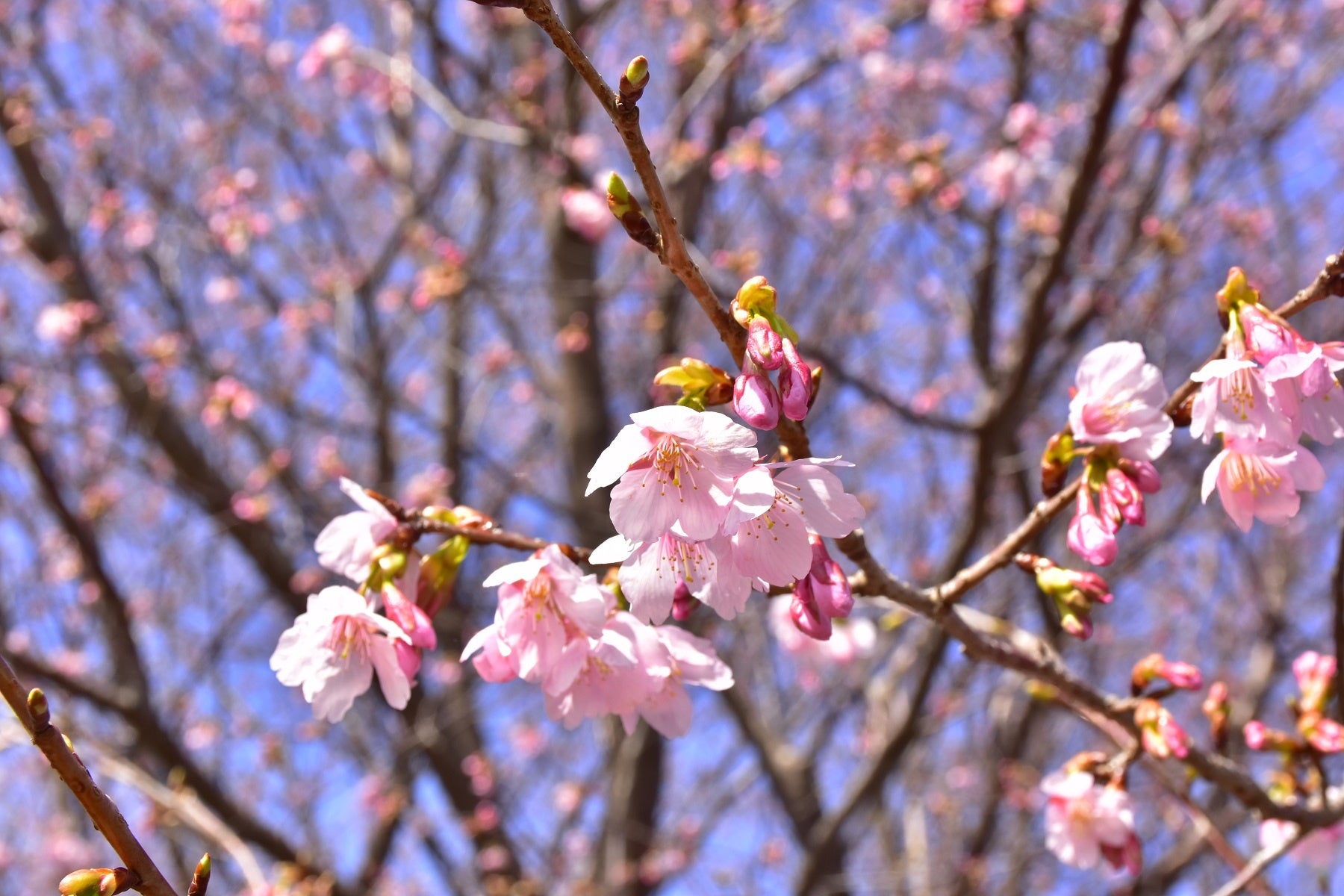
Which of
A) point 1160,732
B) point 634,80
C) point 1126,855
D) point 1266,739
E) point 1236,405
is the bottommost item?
point 1126,855

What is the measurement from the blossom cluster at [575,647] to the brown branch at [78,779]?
41 cm

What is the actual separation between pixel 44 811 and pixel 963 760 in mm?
7859

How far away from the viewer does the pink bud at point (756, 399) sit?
3.44 ft

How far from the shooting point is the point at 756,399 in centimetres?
106

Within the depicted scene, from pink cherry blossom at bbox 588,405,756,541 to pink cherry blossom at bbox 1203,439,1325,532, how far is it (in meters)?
0.69

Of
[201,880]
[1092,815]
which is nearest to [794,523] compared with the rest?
[201,880]

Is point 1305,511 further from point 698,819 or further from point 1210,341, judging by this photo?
point 698,819

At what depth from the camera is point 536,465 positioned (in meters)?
7.63

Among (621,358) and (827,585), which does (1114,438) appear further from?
(621,358)

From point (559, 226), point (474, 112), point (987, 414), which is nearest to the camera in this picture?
point (987, 414)

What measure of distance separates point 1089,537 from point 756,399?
51 cm

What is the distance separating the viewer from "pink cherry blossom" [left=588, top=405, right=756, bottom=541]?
1.09 m

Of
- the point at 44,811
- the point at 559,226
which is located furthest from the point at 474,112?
the point at 44,811

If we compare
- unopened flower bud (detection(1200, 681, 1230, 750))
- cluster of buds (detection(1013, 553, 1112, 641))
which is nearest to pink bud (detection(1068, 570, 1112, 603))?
cluster of buds (detection(1013, 553, 1112, 641))
